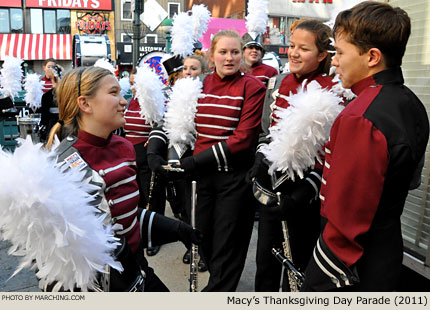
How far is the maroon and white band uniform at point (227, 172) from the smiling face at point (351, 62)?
127cm

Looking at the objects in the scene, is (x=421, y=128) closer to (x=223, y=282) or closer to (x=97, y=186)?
(x=97, y=186)

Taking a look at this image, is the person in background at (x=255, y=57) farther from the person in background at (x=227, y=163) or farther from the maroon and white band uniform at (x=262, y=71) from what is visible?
the person in background at (x=227, y=163)

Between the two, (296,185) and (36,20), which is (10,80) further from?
(36,20)

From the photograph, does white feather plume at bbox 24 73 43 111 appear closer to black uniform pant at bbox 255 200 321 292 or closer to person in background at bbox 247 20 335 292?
person in background at bbox 247 20 335 292

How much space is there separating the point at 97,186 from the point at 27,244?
1.31 ft

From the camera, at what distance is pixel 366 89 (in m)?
1.47

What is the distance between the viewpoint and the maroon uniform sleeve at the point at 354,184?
4.29ft

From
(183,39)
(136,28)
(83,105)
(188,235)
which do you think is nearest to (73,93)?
(83,105)

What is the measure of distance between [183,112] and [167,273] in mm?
1598

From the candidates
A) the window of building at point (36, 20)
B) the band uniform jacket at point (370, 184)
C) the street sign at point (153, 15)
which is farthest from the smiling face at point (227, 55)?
the window of building at point (36, 20)

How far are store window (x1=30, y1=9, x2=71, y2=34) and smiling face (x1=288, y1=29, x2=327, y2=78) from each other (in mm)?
29166

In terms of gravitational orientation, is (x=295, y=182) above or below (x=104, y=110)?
below

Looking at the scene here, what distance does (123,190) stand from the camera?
1853mm

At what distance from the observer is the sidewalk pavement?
326 cm
